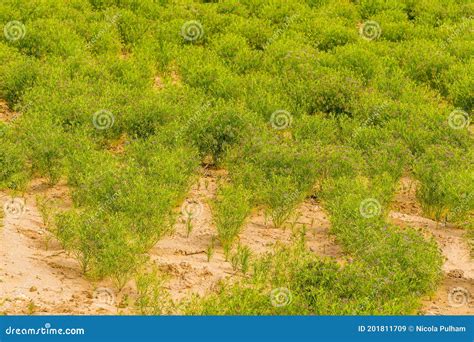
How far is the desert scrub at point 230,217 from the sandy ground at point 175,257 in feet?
0.40

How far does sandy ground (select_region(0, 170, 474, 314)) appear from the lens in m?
7.33

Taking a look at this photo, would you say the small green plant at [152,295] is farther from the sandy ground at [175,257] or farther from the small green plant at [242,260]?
the small green plant at [242,260]

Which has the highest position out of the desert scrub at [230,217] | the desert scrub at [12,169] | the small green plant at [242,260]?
the desert scrub at [12,169]

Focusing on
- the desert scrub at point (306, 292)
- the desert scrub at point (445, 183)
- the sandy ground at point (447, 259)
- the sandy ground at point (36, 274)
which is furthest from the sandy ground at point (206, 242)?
the desert scrub at point (445, 183)

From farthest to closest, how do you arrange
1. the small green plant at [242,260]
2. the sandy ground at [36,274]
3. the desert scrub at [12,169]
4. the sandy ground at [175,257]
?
1. the desert scrub at [12,169]
2. the small green plant at [242,260]
3. the sandy ground at [175,257]
4. the sandy ground at [36,274]

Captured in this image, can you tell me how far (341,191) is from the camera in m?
9.66

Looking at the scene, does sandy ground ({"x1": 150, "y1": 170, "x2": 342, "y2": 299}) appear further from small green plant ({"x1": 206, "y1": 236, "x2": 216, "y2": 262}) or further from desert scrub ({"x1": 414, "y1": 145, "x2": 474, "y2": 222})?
desert scrub ({"x1": 414, "y1": 145, "x2": 474, "y2": 222})

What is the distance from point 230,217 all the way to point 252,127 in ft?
9.09

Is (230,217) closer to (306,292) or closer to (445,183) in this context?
(306,292)

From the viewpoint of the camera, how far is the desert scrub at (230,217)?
880 centimetres

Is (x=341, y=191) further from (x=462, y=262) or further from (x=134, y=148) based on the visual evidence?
(x=134, y=148)

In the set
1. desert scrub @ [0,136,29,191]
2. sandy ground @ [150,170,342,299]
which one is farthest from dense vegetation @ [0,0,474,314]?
sandy ground @ [150,170,342,299]

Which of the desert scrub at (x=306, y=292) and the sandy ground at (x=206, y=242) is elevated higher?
the sandy ground at (x=206, y=242)

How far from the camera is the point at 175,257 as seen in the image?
8.49 metres
